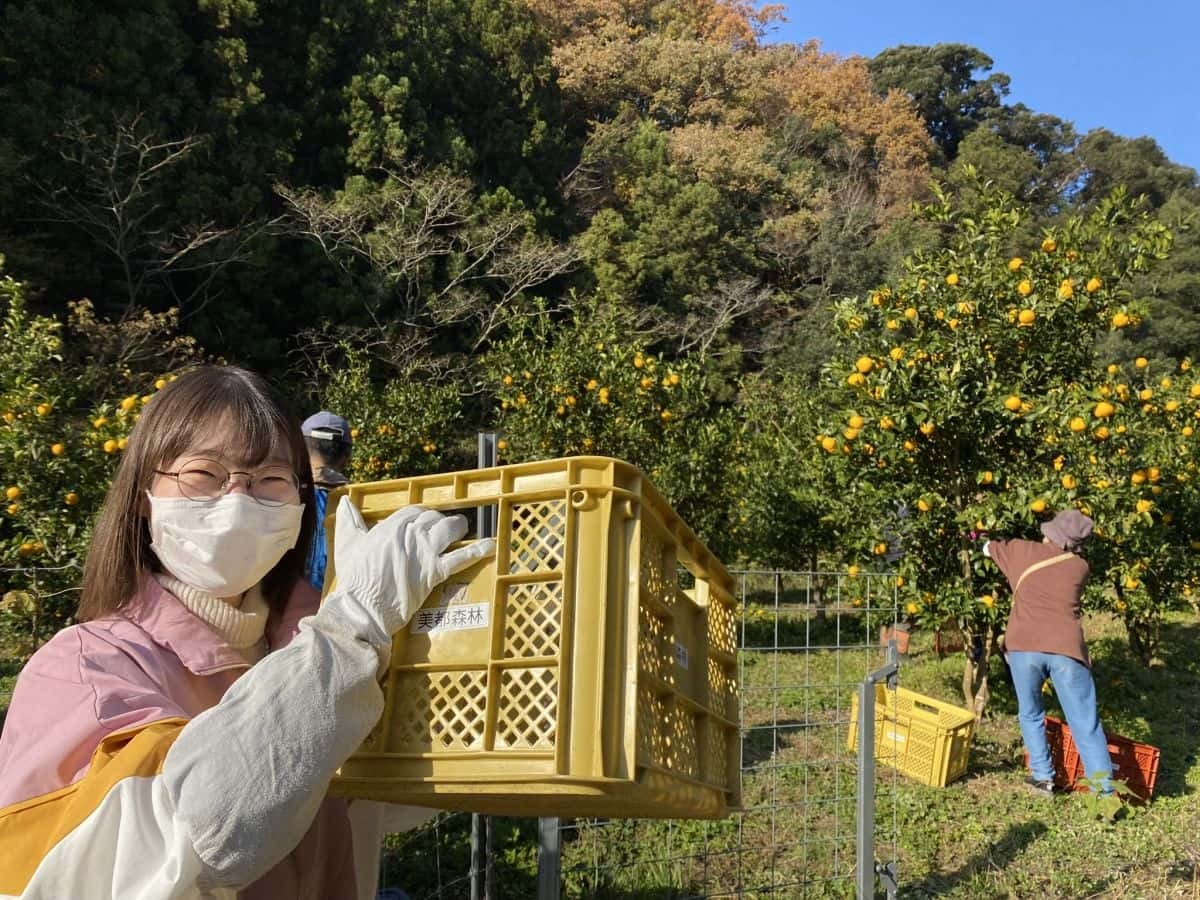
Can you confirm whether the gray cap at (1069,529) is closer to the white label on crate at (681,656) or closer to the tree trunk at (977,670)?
the tree trunk at (977,670)

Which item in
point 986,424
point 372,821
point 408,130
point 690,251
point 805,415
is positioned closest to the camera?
point 372,821

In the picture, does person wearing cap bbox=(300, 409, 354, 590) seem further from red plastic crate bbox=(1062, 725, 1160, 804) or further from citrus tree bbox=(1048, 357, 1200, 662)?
red plastic crate bbox=(1062, 725, 1160, 804)

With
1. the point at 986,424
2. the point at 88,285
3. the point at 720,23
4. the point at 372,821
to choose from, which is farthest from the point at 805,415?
the point at 720,23

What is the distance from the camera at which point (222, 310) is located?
16.4m

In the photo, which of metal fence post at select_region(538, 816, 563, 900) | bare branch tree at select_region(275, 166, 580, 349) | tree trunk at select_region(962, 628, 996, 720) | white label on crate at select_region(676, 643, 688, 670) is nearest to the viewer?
white label on crate at select_region(676, 643, 688, 670)

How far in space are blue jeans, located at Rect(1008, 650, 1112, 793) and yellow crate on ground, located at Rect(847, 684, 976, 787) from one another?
33cm

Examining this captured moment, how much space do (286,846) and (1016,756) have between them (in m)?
5.94

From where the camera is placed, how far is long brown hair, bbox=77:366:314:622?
4.05 ft

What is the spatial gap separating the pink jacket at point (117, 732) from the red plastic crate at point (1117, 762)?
5157 millimetres

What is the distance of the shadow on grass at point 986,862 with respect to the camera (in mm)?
4023

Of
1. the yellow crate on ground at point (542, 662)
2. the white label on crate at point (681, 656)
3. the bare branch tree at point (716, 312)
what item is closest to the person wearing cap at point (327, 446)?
the yellow crate on ground at point (542, 662)

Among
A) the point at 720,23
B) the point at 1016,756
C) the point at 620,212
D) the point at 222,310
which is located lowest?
the point at 1016,756

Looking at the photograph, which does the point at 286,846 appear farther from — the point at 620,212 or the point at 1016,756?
the point at 620,212

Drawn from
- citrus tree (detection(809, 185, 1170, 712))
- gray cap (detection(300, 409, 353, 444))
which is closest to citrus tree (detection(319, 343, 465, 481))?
citrus tree (detection(809, 185, 1170, 712))
